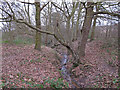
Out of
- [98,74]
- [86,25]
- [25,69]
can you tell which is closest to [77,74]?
[98,74]

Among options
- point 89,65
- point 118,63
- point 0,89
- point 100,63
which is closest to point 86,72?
point 89,65

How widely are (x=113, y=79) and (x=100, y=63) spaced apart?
99.8 inches

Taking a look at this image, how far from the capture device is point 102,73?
6.70 m

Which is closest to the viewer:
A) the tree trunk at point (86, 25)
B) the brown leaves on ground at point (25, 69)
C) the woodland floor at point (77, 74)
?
the woodland floor at point (77, 74)

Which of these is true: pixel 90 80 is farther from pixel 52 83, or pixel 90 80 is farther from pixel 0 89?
pixel 0 89

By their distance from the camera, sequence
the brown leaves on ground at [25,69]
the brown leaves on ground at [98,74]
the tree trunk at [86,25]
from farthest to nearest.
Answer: the tree trunk at [86,25], the brown leaves on ground at [98,74], the brown leaves on ground at [25,69]

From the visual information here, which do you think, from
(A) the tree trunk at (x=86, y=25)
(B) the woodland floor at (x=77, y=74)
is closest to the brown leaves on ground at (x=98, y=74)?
(B) the woodland floor at (x=77, y=74)

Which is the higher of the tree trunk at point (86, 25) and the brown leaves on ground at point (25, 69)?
the tree trunk at point (86, 25)

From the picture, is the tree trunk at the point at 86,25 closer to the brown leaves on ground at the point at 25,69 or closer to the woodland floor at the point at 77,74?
the woodland floor at the point at 77,74

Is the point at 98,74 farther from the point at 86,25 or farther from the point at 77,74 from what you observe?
the point at 86,25

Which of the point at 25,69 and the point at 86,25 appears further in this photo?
the point at 86,25

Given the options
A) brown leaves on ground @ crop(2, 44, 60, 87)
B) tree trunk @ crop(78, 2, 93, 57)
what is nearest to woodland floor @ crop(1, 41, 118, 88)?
brown leaves on ground @ crop(2, 44, 60, 87)

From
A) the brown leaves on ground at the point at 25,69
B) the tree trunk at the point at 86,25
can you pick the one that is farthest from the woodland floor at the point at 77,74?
the tree trunk at the point at 86,25

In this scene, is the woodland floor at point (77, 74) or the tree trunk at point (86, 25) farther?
the tree trunk at point (86, 25)
